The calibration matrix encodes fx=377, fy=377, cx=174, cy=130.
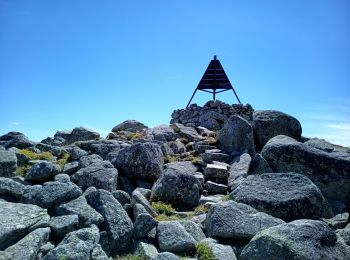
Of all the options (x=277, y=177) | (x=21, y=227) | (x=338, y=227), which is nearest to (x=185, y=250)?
(x=21, y=227)

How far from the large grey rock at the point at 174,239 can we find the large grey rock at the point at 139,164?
222 inches

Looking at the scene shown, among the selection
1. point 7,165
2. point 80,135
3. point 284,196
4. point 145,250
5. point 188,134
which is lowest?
point 145,250

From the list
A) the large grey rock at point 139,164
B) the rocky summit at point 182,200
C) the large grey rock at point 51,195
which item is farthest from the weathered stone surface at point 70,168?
the large grey rock at point 51,195

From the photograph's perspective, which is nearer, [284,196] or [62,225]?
[62,225]

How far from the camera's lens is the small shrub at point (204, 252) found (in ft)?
31.8

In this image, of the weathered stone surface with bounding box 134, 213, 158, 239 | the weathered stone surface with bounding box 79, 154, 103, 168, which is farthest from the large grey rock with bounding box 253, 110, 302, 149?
the weathered stone surface with bounding box 134, 213, 158, 239

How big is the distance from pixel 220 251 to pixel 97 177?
6.43m

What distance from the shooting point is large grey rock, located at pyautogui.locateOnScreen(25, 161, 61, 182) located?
14.7 meters

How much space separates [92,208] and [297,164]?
983 cm

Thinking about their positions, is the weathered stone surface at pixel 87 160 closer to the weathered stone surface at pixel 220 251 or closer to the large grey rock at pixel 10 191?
the large grey rock at pixel 10 191

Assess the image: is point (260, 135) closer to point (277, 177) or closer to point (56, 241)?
point (277, 177)

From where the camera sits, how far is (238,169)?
17.9 metres

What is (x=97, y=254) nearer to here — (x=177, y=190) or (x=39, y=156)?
(x=177, y=190)

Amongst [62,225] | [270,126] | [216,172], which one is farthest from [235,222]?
[270,126]
